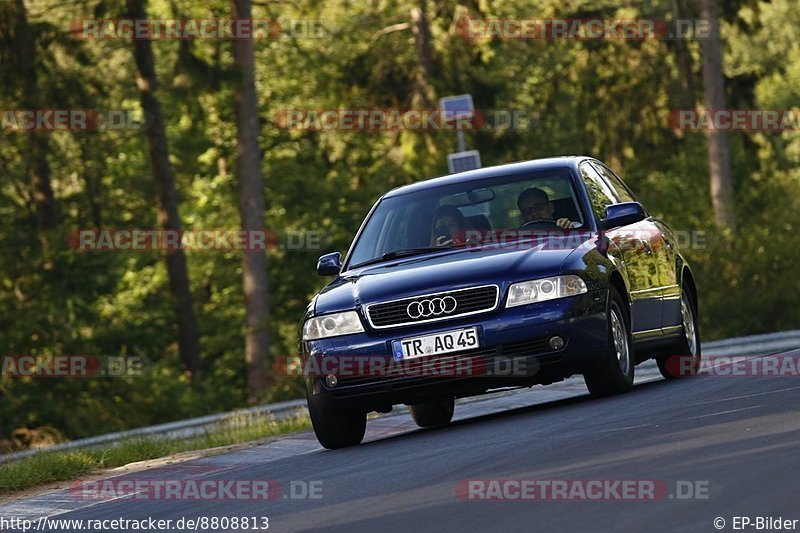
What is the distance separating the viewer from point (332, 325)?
11.2m

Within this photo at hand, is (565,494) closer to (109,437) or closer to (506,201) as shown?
(506,201)

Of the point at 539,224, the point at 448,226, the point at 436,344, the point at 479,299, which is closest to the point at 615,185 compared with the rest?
the point at 539,224

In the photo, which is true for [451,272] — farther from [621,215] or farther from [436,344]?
[621,215]

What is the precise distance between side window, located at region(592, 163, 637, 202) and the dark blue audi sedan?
0.78 metres

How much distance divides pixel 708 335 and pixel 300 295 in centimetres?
1747

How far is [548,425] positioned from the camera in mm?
10633

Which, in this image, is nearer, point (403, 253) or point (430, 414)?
point (403, 253)

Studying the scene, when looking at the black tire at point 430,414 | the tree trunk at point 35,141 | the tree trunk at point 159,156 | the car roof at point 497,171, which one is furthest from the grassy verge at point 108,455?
the tree trunk at point 159,156

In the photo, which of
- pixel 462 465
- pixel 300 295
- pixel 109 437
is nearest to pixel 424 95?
pixel 300 295

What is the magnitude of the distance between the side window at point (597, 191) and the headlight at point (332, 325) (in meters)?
2.17

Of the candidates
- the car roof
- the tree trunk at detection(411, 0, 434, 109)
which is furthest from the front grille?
the tree trunk at detection(411, 0, 434, 109)

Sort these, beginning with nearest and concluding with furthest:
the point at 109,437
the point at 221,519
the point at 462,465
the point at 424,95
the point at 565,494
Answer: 1. the point at 565,494
2. the point at 221,519
3. the point at 462,465
4. the point at 109,437
5. the point at 424,95

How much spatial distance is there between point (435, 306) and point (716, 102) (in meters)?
22.1

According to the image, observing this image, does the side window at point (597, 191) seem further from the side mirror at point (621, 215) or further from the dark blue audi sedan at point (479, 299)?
the side mirror at point (621, 215)
